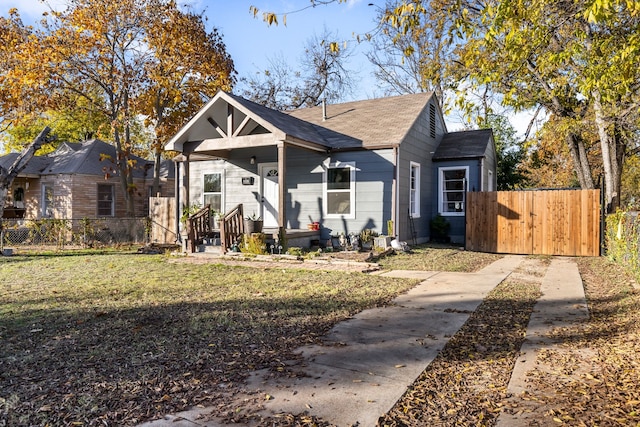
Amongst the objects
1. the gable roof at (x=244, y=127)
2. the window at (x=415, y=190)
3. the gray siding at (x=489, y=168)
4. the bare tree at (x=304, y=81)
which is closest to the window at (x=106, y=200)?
the gable roof at (x=244, y=127)

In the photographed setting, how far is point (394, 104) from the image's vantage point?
1510 cm

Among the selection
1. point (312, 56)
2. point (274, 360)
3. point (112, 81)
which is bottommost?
point (274, 360)

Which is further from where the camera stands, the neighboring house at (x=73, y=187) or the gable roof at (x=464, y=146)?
the neighboring house at (x=73, y=187)

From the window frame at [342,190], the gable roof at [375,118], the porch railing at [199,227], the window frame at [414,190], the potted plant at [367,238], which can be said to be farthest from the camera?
the window frame at [414,190]

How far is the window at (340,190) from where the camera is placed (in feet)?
42.5

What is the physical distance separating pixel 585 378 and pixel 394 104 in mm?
12777

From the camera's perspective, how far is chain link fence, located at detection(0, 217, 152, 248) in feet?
47.6

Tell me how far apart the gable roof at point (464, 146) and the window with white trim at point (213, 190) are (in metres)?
7.61

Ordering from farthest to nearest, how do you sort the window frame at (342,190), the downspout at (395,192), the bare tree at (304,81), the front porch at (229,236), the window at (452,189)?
the bare tree at (304,81) → the window at (452,189) → the window frame at (342,190) → the downspout at (395,192) → the front porch at (229,236)

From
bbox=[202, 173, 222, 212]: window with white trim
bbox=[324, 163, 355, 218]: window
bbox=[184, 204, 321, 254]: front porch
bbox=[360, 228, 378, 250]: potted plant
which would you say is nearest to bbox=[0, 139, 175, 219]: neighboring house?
bbox=[202, 173, 222, 212]: window with white trim

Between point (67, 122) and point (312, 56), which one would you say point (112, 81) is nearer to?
point (67, 122)

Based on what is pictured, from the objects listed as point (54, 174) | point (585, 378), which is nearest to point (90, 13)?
point (54, 174)

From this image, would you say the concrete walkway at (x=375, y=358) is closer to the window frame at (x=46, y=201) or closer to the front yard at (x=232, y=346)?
the front yard at (x=232, y=346)

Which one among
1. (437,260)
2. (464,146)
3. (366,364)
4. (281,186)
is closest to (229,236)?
(281,186)
